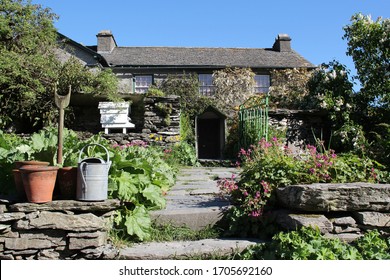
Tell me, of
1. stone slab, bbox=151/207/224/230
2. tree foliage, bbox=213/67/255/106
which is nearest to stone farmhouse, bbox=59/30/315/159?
tree foliage, bbox=213/67/255/106

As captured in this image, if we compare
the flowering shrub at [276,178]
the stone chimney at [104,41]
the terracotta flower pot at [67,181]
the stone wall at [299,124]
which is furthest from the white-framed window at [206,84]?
the terracotta flower pot at [67,181]

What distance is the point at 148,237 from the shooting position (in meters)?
3.03

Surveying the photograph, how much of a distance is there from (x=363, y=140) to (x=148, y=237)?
657 centimetres

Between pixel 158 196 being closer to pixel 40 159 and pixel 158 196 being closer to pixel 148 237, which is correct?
pixel 148 237

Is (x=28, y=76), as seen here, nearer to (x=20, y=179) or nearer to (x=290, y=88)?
(x=20, y=179)

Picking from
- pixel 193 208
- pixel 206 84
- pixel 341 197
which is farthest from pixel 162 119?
pixel 341 197

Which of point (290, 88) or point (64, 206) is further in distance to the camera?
point (290, 88)

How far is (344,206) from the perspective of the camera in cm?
302

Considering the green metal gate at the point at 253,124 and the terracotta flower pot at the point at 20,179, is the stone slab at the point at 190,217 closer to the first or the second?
the terracotta flower pot at the point at 20,179

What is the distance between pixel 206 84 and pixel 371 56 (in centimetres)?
769

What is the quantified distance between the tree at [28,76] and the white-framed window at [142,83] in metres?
6.39

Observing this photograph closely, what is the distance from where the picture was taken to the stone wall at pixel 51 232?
2684mm

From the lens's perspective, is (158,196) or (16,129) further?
(16,129)
